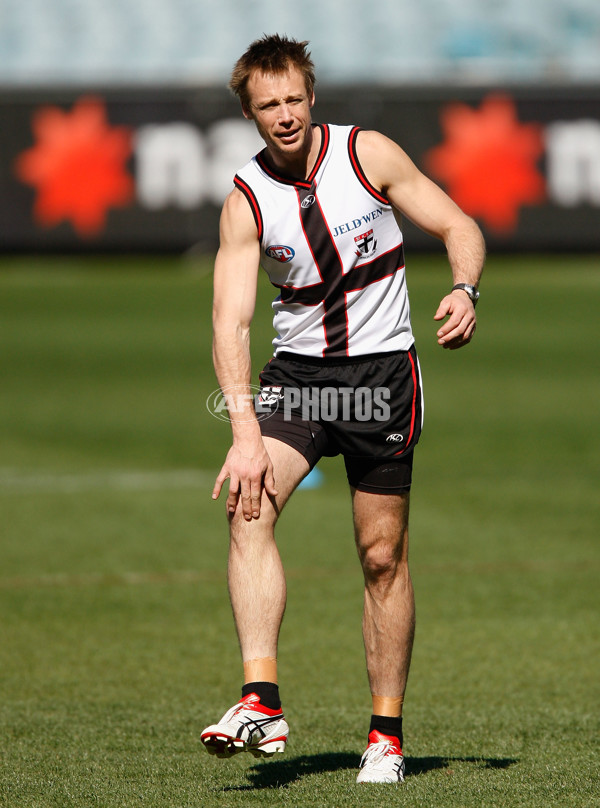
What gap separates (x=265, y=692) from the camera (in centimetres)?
377

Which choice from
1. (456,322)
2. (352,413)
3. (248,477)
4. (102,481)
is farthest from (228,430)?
(456,322)

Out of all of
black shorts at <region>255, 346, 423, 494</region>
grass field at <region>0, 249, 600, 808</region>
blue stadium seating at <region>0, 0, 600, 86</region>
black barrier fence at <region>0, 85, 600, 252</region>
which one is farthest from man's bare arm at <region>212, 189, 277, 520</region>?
blue stadium seating at <region>0, 0, 600, 86</region>

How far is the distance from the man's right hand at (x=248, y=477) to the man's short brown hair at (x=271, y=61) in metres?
1.12

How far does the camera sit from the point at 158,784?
3.84m

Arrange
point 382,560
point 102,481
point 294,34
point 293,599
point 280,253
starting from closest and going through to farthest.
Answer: point 280,253 < point 382,560 < point 293,599 < point 102,481 < point 294,34

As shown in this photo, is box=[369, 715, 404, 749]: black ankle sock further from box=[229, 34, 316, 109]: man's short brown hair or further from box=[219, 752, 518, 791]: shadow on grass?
box=[229, 34, 316, 109]: man's short brown hair

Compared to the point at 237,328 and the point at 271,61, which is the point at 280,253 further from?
the point at 271,61

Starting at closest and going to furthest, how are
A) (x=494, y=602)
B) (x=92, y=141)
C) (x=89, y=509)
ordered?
1. (x=494, y=602)
2. (x=89, y=509)
3. (x=92, y=141)

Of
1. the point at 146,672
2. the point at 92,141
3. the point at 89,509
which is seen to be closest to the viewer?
the point at 146,672

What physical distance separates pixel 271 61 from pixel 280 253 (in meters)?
0.60

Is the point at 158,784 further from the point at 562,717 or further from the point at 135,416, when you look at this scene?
the point at 135,416

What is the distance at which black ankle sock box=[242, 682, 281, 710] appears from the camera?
12.3 ft

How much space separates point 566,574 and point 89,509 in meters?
3.59

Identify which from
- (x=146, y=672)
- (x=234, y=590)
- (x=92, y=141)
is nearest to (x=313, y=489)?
(x=146, y=672)
